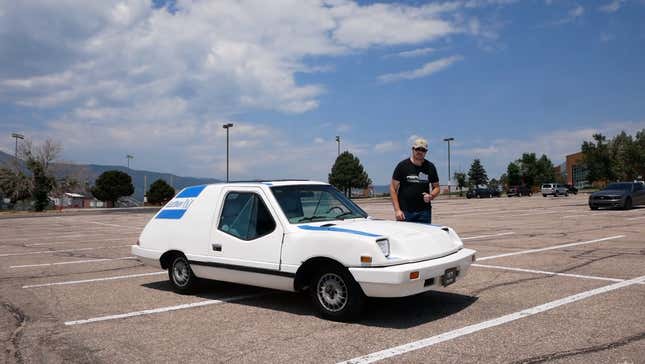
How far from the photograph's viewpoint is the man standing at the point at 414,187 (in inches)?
285

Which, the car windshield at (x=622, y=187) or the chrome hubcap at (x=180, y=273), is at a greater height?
the car windshield at (x=622, y=187)

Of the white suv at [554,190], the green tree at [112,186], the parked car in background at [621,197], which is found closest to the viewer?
the parked car in background at [621,197]

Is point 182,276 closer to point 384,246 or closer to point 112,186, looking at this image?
point 384,246

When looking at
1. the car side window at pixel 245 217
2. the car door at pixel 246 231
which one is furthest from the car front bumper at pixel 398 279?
the car side window at pixel 245 217

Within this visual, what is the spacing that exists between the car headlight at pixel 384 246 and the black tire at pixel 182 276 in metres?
2.82

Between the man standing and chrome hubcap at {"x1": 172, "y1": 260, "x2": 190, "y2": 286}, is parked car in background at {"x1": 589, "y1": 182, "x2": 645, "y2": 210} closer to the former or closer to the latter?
the man standing

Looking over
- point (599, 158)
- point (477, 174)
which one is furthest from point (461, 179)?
point (599, 158)

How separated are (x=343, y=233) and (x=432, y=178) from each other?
2611 mm

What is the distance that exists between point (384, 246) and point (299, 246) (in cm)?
94

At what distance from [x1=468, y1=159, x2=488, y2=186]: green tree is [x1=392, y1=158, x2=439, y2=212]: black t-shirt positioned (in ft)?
296

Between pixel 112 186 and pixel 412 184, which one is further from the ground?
pixel 112 186

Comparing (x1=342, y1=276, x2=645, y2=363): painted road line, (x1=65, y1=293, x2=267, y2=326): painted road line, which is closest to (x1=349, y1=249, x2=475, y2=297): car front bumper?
(x1=342, y1=276, x2=645, y2=363): painted road line

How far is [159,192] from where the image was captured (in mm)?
64938

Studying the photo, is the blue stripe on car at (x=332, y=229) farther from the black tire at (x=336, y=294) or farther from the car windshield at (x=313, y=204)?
the black tire at (x=336, y=294)
